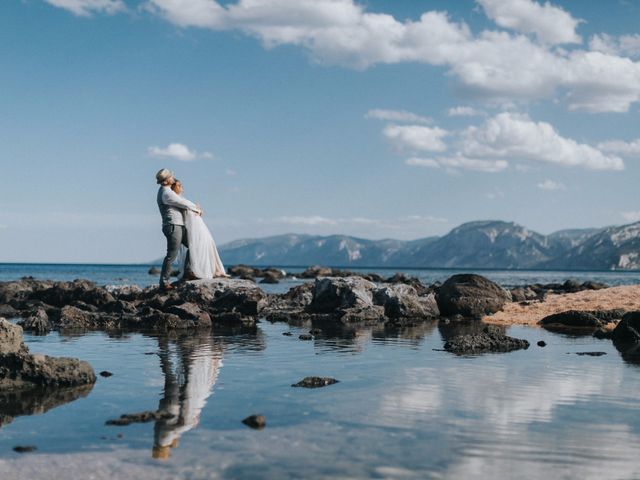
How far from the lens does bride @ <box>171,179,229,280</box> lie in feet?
72.1

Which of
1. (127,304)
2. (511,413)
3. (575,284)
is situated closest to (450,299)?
(127,304)

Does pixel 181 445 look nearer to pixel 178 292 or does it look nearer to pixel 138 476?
pixel 138 476

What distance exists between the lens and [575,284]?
5881 cm

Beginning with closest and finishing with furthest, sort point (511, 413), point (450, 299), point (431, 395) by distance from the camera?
point (511, 413)
point (431, 395)
point (450, 299)

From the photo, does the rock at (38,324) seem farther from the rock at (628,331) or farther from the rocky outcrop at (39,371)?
the rock at (628,331)

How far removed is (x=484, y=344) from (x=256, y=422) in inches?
325

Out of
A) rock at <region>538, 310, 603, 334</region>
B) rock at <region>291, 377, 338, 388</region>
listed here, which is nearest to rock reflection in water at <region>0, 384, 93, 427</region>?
rock at <region>291, 377, 338, 388</region>

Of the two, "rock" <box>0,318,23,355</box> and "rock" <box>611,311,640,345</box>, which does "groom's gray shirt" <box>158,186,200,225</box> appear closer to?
"rock" <box>0,318,23,355</box>

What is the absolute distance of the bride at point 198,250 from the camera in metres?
22.0

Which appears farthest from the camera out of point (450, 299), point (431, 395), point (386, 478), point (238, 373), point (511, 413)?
point (450, 299)

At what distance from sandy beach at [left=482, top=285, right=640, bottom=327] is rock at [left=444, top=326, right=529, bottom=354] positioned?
23.3ft

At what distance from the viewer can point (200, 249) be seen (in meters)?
22.7

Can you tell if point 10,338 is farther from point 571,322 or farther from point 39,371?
point 571,322

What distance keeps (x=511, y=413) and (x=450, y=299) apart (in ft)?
56.3
